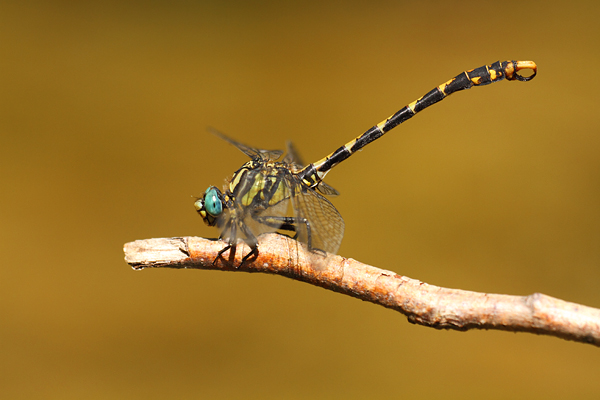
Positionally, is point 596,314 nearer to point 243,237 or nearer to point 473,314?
point 473,314

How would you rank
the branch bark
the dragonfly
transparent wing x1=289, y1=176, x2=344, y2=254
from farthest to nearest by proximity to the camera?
the dragonfly
transparent wing x1=289, y1=176, x2=344, y2=254
the branch bark

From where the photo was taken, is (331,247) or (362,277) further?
(331,247)

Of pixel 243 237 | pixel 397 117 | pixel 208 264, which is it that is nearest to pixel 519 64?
pixel 397 117

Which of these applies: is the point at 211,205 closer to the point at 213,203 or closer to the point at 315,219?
the point at 213,203

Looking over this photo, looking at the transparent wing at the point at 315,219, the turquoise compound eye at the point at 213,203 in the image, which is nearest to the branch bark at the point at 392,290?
the transparent wing at the point at 315,219

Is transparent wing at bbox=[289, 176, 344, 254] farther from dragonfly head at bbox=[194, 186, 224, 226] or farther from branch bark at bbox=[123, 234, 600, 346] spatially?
dragonfly head at bbox=[194, 186, 224, 226]

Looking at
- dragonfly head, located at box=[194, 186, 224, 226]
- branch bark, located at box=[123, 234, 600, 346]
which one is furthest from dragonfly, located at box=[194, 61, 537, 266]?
branch bark, located at box=[123, 234, 600, 346]

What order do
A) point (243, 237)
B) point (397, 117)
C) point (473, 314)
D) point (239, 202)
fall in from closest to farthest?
point (473, 314) → point (243, 237) → point (239, 202) → point (397, 117)
